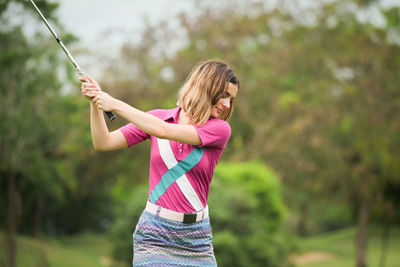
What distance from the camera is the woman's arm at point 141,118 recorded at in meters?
2.87

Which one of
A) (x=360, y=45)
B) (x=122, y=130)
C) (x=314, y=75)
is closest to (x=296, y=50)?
(x=314, y=75)

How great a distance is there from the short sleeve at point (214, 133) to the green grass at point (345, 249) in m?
31.0

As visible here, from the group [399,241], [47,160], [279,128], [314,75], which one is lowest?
[399,241]

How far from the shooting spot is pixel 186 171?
311cm

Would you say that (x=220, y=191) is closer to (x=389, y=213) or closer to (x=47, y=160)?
(x=47, y=160)

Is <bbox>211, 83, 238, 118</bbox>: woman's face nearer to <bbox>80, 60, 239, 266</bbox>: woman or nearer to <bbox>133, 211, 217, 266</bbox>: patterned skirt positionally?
<bbox>80, 60, 239, 266</bbox>: woman

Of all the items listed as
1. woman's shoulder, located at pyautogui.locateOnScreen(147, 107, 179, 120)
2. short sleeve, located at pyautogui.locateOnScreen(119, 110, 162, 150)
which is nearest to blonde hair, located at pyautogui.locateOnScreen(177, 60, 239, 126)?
woman's shoulder, located at pyautogui.locateOnScreen(147, 107, 179, 120)

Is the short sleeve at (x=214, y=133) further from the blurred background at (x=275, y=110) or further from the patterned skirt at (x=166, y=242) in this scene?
the blurred background at (x=275, y=110)

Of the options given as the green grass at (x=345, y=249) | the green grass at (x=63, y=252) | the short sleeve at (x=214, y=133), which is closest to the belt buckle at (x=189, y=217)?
the short sleeve at (x=214, y=133)

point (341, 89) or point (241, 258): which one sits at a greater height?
point (341, 89)

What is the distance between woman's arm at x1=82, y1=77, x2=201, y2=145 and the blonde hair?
171 millimetres

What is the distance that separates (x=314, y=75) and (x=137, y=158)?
36.6 ft

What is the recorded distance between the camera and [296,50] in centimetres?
2962

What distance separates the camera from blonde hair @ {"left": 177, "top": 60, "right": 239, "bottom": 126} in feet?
10.2
